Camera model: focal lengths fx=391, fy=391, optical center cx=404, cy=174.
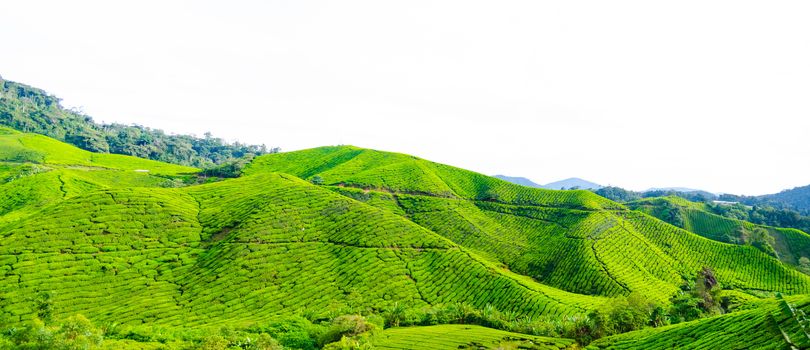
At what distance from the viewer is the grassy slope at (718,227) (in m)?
129

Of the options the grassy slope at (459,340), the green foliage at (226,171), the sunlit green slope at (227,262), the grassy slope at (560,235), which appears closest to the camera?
the grassy slope at (459,340)

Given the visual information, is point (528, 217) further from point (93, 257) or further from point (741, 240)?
point (93, 257)

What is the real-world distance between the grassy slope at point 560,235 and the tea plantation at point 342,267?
1.88 feet

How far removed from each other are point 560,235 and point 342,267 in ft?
220

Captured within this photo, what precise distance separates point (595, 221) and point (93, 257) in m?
118

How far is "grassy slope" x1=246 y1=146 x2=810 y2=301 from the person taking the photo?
9269cm

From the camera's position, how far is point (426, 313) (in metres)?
60.8

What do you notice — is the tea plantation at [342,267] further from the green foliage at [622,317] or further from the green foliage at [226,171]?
the green foliage at [226,171]

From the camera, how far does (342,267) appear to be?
74000 mm

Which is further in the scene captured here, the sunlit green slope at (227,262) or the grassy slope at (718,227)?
the grassy slope at (718,227)

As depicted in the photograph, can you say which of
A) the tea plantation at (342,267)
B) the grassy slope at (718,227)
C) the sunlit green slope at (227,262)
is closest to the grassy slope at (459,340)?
the tea plantation at (342,267)

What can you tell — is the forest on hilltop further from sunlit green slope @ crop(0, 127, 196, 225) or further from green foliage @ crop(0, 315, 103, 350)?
sunlit green slope @ crop(0, 127, 196, 225)

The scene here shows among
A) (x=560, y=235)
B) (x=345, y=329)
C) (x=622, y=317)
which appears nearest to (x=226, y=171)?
(x=560, y=235)

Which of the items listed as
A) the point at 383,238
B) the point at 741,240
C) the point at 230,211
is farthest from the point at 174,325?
the point at 741,240
